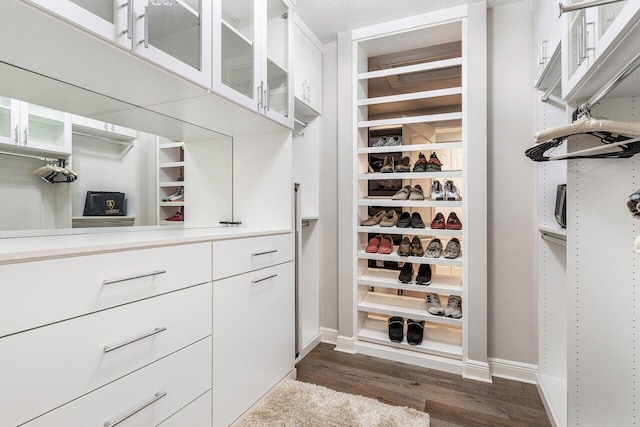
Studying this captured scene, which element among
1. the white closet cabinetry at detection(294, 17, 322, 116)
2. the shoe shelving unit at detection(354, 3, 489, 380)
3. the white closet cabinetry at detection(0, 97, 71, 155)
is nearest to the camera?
the white closet cabinetry at detection(0, 97, 71, 155)

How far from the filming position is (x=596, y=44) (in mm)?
990

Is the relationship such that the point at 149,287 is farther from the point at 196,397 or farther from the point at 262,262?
the point at 262,262

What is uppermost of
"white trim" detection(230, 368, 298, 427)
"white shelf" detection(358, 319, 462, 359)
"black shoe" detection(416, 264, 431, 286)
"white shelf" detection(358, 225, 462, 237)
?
"white shelf" detection(358, 225, 462, 237)

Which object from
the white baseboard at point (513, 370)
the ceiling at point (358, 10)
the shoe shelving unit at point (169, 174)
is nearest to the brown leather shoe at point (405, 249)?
the white baseboard at point (513, 370)

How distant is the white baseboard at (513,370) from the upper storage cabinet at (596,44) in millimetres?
1678

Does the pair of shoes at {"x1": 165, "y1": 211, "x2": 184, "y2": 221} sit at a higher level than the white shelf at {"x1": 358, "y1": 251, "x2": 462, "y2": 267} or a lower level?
higher

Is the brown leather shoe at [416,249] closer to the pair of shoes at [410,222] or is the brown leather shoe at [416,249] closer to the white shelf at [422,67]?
the pair of shoes at [410,222]

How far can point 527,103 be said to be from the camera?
2.03m

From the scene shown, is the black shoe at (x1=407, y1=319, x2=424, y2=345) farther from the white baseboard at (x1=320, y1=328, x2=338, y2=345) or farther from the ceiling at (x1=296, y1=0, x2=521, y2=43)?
the ceiling at (x1=296, y1=0, x2=521, y2=43)

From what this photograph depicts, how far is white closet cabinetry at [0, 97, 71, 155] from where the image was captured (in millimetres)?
1139

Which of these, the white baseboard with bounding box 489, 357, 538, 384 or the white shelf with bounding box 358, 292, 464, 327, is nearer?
the white baseboard with bounding box 489, 357, 538, 384

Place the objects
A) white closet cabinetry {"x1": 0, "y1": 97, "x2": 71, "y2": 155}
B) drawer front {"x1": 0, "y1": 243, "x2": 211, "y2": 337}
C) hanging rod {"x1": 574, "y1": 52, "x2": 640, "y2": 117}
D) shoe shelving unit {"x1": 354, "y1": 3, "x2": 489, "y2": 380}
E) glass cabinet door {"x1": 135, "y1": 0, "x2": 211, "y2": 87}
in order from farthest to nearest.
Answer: shoe shelving unit {"x1": 354, "y1": 3, "x2": 489, "y2": 380} → white closet cabinetry {"x1": 0, "y1": 97, "x2": 71, "y2": 155} → glass cabinet door {"x1": 135, "y1": 0, "x2": 211, "y2": 87} → hanging rod {"x1": 574, "y1": 52, "x2": 640, "y2": 117} → drawer front {"x1": 0, "y1": 243, "x2": 211, "y2": 337}

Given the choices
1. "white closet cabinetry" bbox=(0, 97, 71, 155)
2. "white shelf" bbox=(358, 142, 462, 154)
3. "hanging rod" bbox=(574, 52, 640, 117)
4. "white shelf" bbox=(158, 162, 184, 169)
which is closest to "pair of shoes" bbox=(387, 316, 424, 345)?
"white shelf" bbox=(358, 142, 462, 154)

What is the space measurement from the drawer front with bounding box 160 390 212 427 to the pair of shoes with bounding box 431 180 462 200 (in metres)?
1.85
